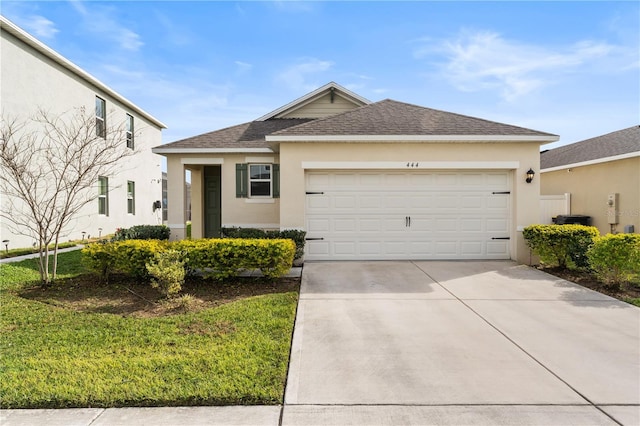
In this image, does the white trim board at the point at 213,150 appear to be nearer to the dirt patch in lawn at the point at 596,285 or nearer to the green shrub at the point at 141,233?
the green shrub at the point at 141,233

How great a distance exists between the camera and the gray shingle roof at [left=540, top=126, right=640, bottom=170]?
41.5 ft

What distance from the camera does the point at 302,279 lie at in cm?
738

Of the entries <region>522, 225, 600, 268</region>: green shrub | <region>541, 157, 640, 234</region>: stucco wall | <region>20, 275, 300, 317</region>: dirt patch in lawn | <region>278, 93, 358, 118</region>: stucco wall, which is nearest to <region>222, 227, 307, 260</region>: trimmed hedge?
<region>20, 275, 300, 317</region>: dirt patch in lawn

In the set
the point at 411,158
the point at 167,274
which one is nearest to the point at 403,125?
the point at 411,158

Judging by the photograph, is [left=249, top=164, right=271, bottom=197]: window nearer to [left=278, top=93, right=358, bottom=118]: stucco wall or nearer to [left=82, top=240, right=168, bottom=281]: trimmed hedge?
[left=278, top=93, right=358, bottom=118]: stucco wall

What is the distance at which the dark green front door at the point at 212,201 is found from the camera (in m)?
13.0

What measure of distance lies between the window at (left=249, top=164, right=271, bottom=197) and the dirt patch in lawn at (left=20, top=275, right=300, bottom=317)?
168 inches

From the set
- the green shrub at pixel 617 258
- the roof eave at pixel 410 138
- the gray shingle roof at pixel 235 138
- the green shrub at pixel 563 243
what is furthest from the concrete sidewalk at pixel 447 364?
the gray shingle roof at pixel 235 138

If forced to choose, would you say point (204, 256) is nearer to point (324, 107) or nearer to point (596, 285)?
point (596, 285)

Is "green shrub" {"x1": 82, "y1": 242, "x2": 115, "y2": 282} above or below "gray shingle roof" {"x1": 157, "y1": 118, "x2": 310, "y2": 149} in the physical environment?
below

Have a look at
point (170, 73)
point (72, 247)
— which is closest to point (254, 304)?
point (170, 73)

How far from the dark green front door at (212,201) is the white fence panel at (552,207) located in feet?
37.5

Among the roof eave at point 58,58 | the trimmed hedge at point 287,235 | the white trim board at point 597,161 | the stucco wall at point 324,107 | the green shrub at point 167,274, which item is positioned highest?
the roof eave at point 58,58

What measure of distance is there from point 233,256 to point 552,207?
1181 centimetres
